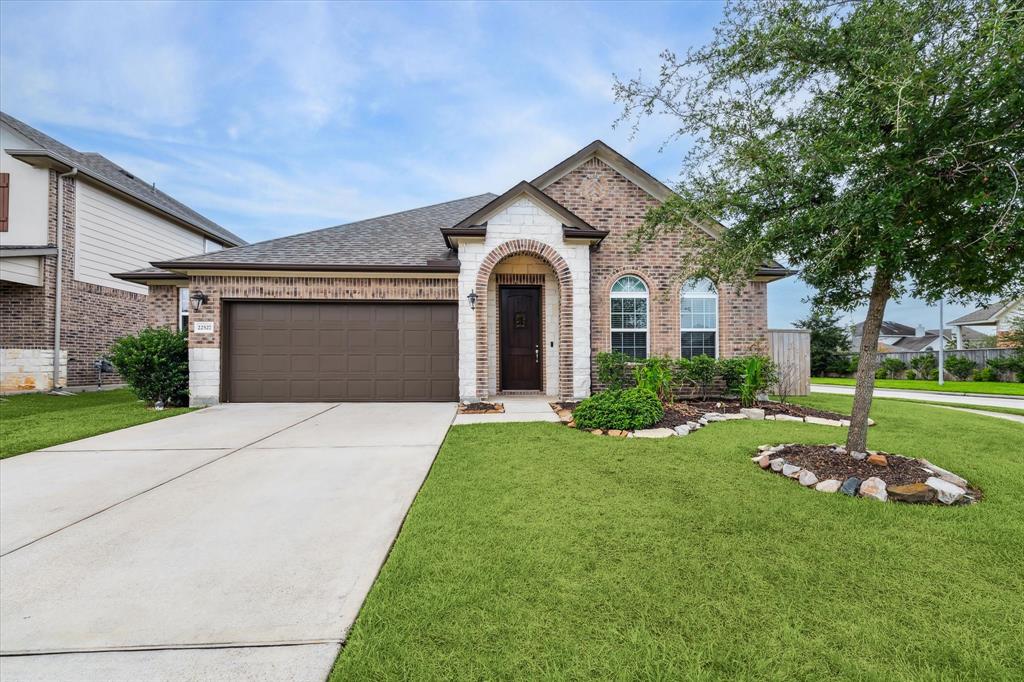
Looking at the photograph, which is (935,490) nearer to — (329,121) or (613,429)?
(613,429)

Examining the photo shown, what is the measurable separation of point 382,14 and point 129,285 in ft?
39.4

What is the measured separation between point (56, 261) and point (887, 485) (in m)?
18.1

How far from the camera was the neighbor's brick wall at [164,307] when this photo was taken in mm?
10523

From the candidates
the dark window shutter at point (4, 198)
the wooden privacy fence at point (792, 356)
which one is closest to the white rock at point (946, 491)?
the wooden privacy fence at point (792, 356)

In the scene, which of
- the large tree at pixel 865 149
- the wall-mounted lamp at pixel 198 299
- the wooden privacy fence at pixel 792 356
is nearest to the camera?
the large tree at pixel 865 149

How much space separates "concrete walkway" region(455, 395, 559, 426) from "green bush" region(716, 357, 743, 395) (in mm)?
3609

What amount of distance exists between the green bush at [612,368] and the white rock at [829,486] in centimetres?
485

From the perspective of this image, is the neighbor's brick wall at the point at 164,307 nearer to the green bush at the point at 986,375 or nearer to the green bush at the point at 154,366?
the green bush at the point at 154,366

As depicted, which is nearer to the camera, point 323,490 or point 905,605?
→ point 905,605

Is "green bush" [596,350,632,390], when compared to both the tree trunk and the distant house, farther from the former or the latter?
the distant house

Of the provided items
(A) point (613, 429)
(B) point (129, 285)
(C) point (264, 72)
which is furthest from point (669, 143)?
(B) point (129, 285)

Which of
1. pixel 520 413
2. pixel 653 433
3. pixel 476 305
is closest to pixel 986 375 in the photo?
pixel 653 433

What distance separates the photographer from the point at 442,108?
1919 cm

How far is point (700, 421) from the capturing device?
6512 millimetres
